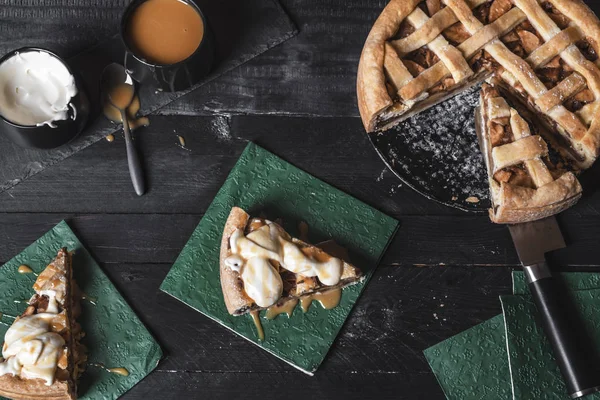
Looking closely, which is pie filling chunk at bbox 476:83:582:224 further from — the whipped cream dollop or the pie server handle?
the whipped cream dollop

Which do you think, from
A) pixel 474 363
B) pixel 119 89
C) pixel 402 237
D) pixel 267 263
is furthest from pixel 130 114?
pixel 474 363

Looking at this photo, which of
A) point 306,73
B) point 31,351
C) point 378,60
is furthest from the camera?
point 306,73

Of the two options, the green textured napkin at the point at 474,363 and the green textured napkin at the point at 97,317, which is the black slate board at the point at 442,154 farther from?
the green textured napkin at the point at 97,317

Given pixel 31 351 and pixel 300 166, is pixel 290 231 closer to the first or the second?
pixel 300 166

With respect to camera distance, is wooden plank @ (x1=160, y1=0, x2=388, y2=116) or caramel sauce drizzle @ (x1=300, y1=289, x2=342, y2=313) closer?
caramel sauce drizzle @ (x1=300, y1=289, x2=342, y2=313)

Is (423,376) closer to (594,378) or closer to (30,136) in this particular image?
(594,378)

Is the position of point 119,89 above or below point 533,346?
above

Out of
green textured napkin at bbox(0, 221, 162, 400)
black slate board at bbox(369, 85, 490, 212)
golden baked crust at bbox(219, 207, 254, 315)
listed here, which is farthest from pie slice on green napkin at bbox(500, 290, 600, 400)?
green textured napkin at bbox(0, 221, 162, 400)
